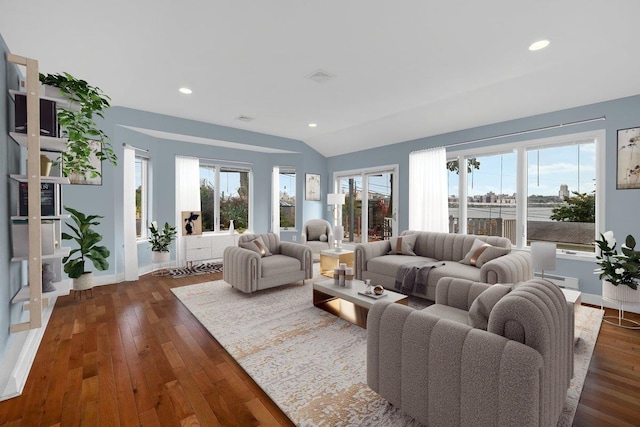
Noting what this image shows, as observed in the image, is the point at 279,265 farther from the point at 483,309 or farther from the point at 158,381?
the point at 483,309

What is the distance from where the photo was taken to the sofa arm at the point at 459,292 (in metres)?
2.26

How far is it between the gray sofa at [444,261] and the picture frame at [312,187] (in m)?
3.00

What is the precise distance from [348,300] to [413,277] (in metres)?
1.13

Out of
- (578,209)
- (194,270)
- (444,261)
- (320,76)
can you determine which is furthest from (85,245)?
(578,209)

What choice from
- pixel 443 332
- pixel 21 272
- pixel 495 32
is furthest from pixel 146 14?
pixel 443 332

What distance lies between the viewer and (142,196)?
5.53 metres

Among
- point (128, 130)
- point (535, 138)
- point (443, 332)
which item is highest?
point (128, 130)

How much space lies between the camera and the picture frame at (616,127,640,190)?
11.0 ft

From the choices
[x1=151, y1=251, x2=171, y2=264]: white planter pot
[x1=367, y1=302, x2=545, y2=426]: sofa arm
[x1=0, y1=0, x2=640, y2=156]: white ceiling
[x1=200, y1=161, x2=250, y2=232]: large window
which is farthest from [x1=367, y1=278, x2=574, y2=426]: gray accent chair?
[x1=200, y1=161, x2=250, y2=232]: large window

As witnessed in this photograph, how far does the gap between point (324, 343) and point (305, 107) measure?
3.47 m

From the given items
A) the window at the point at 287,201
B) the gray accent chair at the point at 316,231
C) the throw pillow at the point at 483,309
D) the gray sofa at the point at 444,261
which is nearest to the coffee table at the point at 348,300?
the gray sofa at the point at 444,261

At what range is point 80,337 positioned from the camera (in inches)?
108

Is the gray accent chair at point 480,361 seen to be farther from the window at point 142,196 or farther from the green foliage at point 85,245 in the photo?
the window at point 142,196

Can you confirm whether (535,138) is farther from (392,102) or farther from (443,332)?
(443,332)
